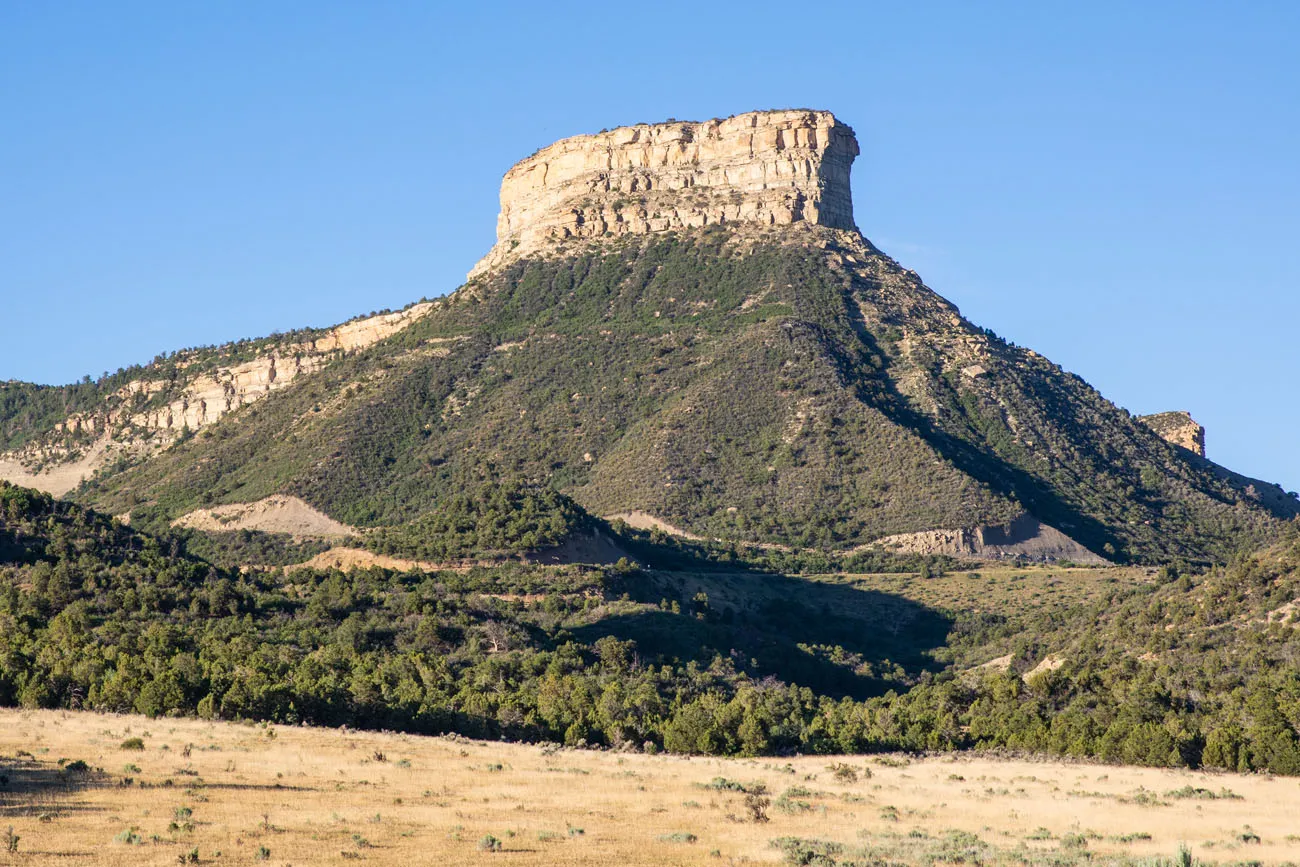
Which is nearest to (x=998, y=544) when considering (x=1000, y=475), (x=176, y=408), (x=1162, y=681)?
(x=1000, y=475)

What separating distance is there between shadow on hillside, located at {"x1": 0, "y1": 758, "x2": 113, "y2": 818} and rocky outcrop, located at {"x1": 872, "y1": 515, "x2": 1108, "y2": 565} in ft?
264

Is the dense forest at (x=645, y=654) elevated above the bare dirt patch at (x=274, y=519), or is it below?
below

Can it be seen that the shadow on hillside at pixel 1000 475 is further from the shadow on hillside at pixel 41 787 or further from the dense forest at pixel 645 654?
the shadow on hillside at pixel 41 787

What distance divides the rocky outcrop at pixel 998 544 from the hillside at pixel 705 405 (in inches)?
6.4

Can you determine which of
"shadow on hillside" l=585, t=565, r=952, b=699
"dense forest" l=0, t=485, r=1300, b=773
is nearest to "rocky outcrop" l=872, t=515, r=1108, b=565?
"shadow on hillside" l=585, t=565, r=952, b=699

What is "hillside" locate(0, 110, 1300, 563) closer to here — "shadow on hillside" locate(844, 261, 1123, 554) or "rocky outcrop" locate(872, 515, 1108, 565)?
"rocky outcrop" locate(872, 515, 1108, 565)

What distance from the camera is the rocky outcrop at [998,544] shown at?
109 metres

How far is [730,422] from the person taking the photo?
4838 inches

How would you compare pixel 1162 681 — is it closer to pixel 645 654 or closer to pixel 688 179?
pixel 645 654

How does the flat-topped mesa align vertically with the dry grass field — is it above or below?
above

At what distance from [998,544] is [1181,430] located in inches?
2283

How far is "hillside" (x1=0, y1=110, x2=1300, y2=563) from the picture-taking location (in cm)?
11562

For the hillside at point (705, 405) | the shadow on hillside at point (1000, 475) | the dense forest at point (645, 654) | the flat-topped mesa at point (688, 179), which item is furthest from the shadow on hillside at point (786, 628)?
the flat-topped mesa at point (688, 179)

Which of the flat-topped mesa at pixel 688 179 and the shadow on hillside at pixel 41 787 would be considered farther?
the flat-topped mesa at pixel 688 179
